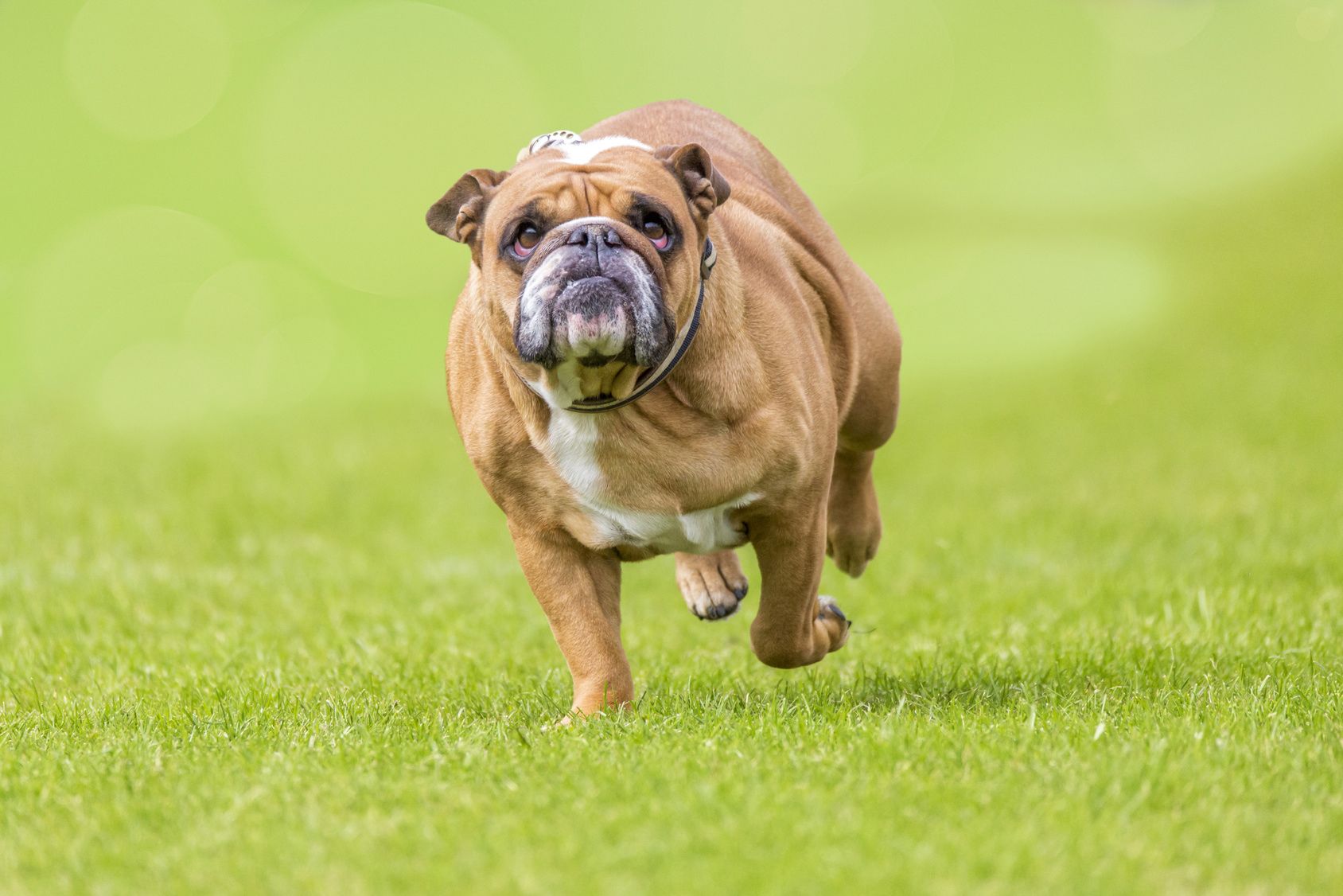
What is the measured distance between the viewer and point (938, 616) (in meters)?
7.12

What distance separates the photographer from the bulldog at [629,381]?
4148 millimetres

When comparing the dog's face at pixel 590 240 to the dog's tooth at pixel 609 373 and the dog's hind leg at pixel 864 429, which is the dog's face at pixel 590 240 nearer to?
the dog's tooth at pixel 609 373

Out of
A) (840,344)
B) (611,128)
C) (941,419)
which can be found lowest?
(941,419)

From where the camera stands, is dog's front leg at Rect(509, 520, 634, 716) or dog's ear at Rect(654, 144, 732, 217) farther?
dog's front leg at Rect(509, 520, 634, 716)

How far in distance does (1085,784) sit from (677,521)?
1333 mm

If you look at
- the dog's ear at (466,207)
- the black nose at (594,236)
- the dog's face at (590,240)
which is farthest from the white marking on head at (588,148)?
the black nose at (594,236)

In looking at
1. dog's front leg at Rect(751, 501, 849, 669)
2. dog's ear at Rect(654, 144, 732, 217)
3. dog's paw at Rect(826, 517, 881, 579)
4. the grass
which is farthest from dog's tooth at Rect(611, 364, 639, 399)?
dog's paw at Rect(826, 517, 881, 579)

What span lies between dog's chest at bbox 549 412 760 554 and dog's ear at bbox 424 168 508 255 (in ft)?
1.88

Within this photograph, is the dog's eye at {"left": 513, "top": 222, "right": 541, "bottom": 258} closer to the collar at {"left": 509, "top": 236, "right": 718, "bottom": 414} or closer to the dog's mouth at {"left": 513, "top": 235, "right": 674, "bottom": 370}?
the dog's mouth at {"left": 513, "top": 235, "right": 674, "bottom": 370}

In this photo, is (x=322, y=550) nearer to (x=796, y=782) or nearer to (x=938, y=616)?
(x=938, y=616)

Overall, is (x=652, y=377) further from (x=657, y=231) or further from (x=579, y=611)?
(x=579, y=611)

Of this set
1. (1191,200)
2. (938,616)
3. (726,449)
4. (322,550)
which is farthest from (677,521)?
(1191,200)

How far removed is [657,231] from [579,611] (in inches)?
45.7

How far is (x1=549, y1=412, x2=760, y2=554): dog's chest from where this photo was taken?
4.46 meters
